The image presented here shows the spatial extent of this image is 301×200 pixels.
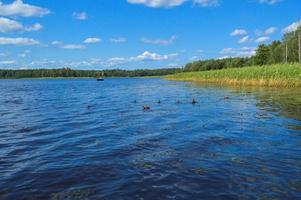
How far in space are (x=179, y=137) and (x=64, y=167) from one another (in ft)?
16.4

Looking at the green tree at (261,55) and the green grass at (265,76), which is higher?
the green tree at (261,55)

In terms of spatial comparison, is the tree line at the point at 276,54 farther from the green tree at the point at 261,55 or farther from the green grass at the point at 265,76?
the green grass at the point at 265,76

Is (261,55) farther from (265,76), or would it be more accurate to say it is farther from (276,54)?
(265,76)

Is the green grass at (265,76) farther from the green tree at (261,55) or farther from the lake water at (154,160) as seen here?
the green tree at (261,55)

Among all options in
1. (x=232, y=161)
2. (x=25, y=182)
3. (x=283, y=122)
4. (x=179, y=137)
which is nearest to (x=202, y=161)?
(x=232, y=161)

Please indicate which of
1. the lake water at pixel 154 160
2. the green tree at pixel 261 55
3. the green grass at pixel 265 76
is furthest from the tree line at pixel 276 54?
the lake water at pixel 154 160

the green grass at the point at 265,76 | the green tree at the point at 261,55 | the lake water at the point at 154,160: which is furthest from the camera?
the green tree at the point at 261,55

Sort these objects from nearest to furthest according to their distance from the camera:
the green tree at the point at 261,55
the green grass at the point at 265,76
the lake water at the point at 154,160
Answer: the lake water at the point at 154,160 < the green grass at the point at 265,76 < the green tree at the point at 261,55

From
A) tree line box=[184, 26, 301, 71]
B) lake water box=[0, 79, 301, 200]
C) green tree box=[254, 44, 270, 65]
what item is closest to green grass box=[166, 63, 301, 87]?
lake water box=[0, 79, 301, 200]

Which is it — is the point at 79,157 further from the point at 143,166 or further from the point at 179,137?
the point at 179,137

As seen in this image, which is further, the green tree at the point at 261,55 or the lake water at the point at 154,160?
the green tree at the point at 261,55

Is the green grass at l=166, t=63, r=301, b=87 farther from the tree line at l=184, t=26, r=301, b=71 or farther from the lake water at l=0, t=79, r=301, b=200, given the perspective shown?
the tree line at l=184, t=26, r=301, b=71

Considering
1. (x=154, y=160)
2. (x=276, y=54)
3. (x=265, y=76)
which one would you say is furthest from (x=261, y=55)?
(x=154, y=160)

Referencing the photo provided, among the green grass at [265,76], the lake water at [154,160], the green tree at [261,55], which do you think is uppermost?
the green tree at [261,55]
